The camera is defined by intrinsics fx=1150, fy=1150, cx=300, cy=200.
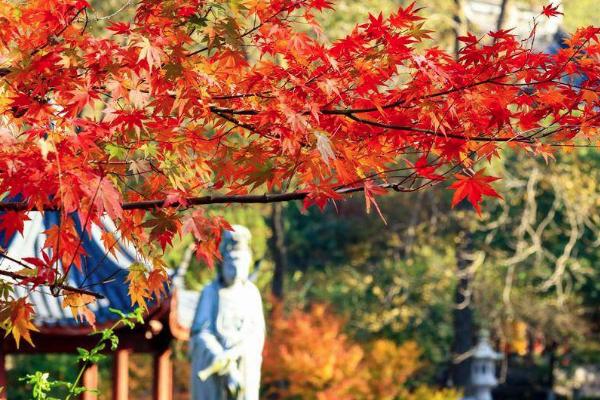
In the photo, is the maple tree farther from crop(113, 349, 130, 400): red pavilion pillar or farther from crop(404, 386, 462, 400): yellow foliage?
crop(404, 386, 462, 400): yellow foliage

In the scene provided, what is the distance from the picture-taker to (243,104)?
4.02m

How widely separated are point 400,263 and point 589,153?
364 centimetres

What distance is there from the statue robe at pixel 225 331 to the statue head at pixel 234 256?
7 cm

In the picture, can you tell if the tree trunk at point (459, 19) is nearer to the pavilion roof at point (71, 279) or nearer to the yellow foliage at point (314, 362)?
the yellow foliage at point (314, 362)

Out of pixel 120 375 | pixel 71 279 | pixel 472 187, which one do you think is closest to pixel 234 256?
pixel 71 279

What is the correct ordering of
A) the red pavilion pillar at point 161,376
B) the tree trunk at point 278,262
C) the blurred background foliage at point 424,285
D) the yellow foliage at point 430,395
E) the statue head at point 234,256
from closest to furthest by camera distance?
the statue head at point 234,256 → the red pavilion pillar at point 161,376 → the yellow foliage at point 430,395 → the blurred background foliage at point 424,285 → the tree trunk at point 278,262

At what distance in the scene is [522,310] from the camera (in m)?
18.9

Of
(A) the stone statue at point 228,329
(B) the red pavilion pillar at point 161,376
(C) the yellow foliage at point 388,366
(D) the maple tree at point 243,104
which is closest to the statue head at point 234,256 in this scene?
(A) the stone statue at point 228,329

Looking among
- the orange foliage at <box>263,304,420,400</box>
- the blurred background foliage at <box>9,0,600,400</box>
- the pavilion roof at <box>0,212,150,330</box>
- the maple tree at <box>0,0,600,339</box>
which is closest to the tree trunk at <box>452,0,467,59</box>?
the blurred background foliage at <box>9,0,600,400</box>

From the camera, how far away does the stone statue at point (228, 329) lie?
26.9 ft

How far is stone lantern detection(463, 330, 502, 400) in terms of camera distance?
1812 cm

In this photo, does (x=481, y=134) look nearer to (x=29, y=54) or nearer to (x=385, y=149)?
(x=385, y=149)

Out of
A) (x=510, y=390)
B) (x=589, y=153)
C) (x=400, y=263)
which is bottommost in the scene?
(x=510, y=390)

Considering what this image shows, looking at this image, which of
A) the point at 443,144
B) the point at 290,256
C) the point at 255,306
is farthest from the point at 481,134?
the point at 290,256
